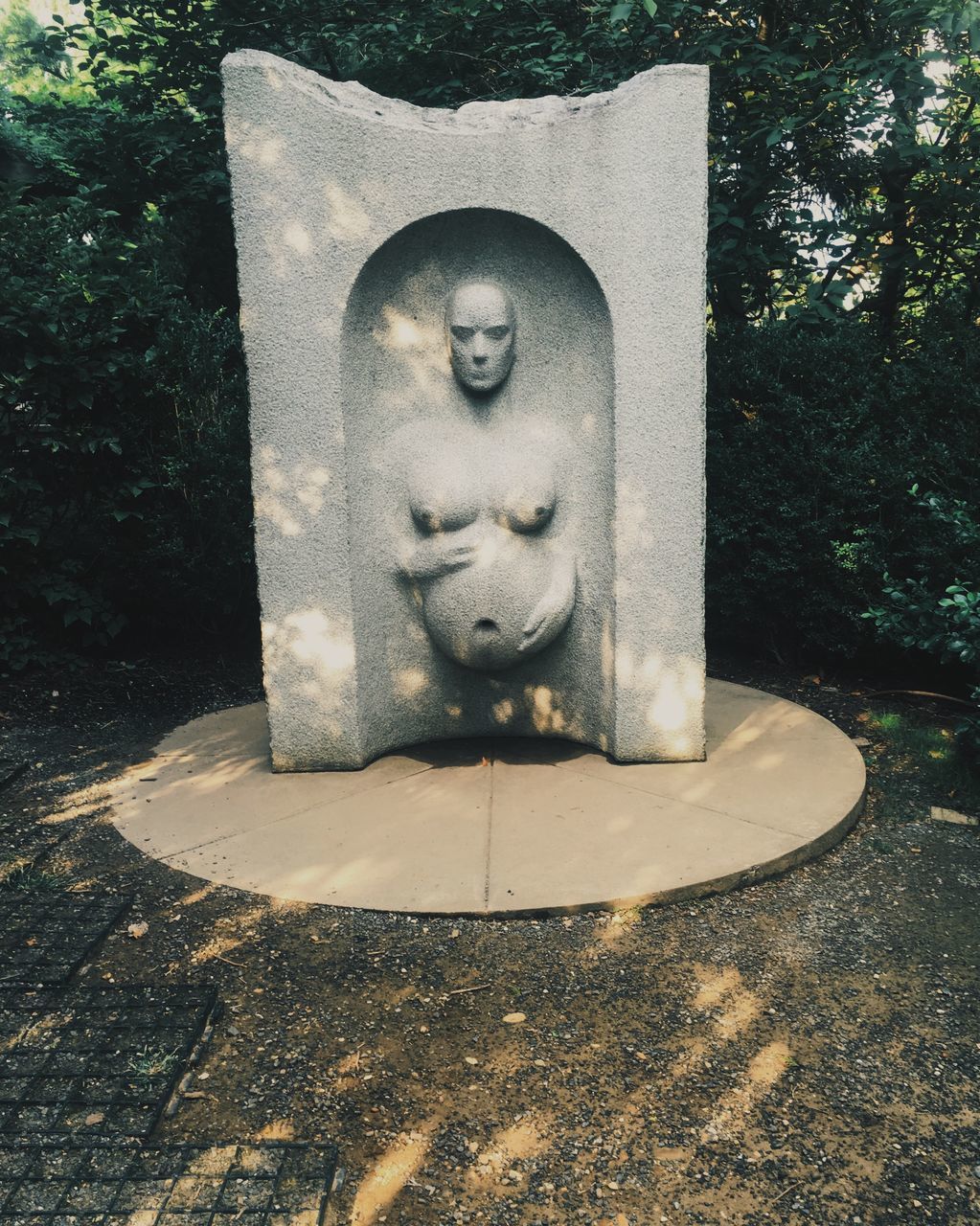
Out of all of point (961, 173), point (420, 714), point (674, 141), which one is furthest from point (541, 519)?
point (961, 173)

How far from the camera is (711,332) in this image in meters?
6.65

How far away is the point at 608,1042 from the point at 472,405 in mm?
2741

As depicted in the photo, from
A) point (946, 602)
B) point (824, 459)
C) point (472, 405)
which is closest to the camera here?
point (946, 602)

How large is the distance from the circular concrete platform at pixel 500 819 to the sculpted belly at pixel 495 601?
21.3 inches

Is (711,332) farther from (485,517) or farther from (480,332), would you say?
(485,517)

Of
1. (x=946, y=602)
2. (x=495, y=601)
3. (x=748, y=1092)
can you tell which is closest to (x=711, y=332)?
(x=946, y=602)

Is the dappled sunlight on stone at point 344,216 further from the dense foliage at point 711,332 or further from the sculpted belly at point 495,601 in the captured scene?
the dense foliage at point 711,332

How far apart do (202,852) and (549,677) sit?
1738 millimetres

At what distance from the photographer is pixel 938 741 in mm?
4863

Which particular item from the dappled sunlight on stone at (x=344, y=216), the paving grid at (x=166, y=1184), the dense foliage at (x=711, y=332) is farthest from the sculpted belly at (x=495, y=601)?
the paving grid at (x=166, y=1184)

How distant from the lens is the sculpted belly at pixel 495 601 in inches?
167

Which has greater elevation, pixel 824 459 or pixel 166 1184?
pixel 824 459

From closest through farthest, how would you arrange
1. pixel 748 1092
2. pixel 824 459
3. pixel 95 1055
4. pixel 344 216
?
Result: pixel 748 1092 → pixel 95 1055 → pixel 344 216 → pixel 824 459

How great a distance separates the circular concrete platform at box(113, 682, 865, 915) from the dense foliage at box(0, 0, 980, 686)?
5.01 feet
